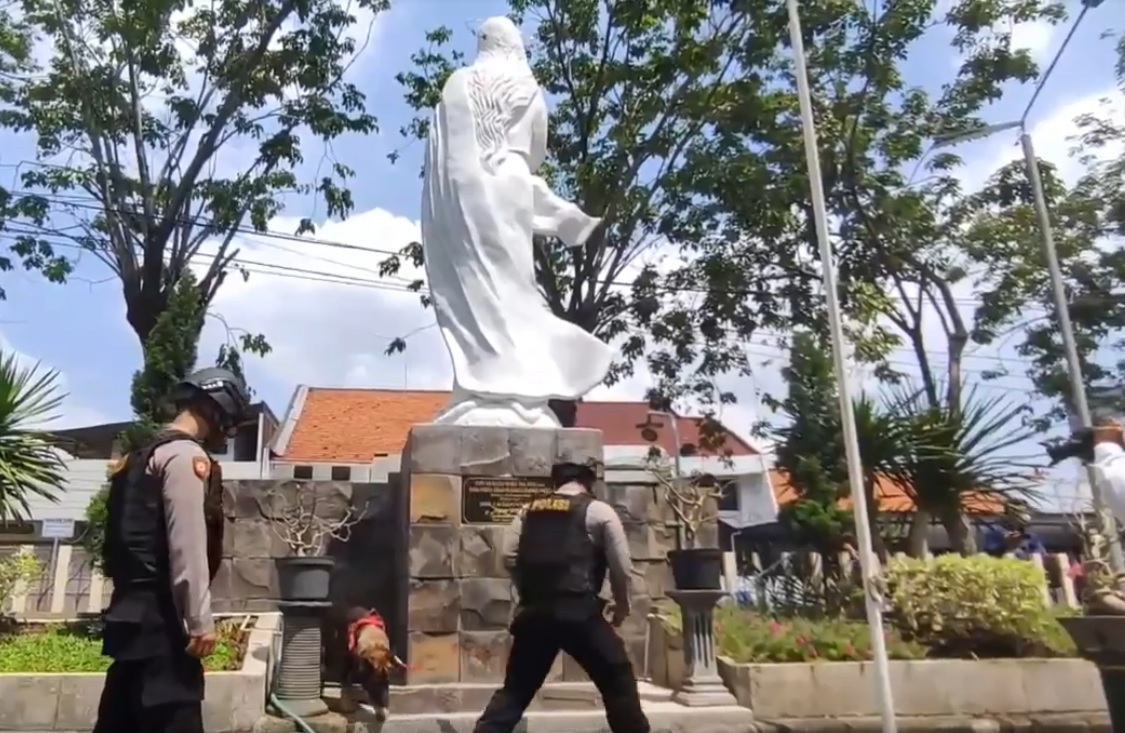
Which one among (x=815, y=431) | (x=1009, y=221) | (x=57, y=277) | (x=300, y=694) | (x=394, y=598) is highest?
(x=1009, y=221)

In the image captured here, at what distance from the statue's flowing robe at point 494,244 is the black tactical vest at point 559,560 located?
283 centimetres

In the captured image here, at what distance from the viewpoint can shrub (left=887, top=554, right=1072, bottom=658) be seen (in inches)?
256

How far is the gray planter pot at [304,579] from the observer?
603 cm

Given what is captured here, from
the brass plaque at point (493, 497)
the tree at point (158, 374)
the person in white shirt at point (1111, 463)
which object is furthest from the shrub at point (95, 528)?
the person in white shirt at point (1111, 463)

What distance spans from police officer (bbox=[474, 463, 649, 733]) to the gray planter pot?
2.23 meters

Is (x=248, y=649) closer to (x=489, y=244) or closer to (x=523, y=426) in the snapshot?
(x=523, y=426)

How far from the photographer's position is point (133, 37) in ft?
38.0

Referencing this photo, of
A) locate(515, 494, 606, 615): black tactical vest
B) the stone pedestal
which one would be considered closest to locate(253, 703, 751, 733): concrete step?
the stone pedestal

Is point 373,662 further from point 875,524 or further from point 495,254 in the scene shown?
point 875,524

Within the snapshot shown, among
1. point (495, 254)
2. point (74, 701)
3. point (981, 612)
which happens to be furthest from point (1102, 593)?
point (74, 701)

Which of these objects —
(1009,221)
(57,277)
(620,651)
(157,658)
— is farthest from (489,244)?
(1009,221)

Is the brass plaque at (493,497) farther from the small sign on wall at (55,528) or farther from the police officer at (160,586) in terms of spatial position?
the small sign on wall at (55,528)

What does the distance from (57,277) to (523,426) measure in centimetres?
767

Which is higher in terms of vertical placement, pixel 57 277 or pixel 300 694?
pixel 57 277
